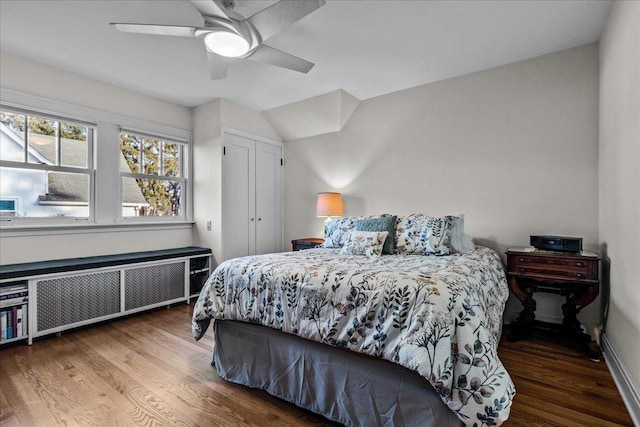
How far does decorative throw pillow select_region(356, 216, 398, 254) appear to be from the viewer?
2.76m

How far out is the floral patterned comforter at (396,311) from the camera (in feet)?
4.21

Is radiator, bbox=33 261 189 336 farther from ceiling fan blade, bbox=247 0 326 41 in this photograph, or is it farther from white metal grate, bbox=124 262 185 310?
ceiling fan blade, bbox=247 0 326 41

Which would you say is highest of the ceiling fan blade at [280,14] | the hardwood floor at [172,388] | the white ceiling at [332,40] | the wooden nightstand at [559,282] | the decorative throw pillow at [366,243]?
the white ceiling at [332,40]

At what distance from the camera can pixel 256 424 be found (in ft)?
5.34

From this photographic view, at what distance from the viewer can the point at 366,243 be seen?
2660 millimetres

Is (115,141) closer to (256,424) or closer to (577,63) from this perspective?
(256,424)

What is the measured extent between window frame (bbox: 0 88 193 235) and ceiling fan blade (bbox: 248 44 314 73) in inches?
84.9

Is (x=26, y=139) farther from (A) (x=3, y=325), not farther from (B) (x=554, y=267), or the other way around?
(B) (x=554, y=267)

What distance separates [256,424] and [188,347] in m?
1.20

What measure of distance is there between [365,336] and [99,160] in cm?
344

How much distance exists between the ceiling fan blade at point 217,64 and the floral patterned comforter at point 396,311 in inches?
59.3

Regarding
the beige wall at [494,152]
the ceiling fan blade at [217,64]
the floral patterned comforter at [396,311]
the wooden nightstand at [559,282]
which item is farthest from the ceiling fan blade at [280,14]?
the wooden nightstand at [559,282]

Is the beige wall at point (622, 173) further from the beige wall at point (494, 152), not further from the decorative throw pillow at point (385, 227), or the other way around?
the decorative throw pillow at point (385, 227)

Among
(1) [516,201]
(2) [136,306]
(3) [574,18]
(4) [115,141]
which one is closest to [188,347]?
(2) [136,306]
